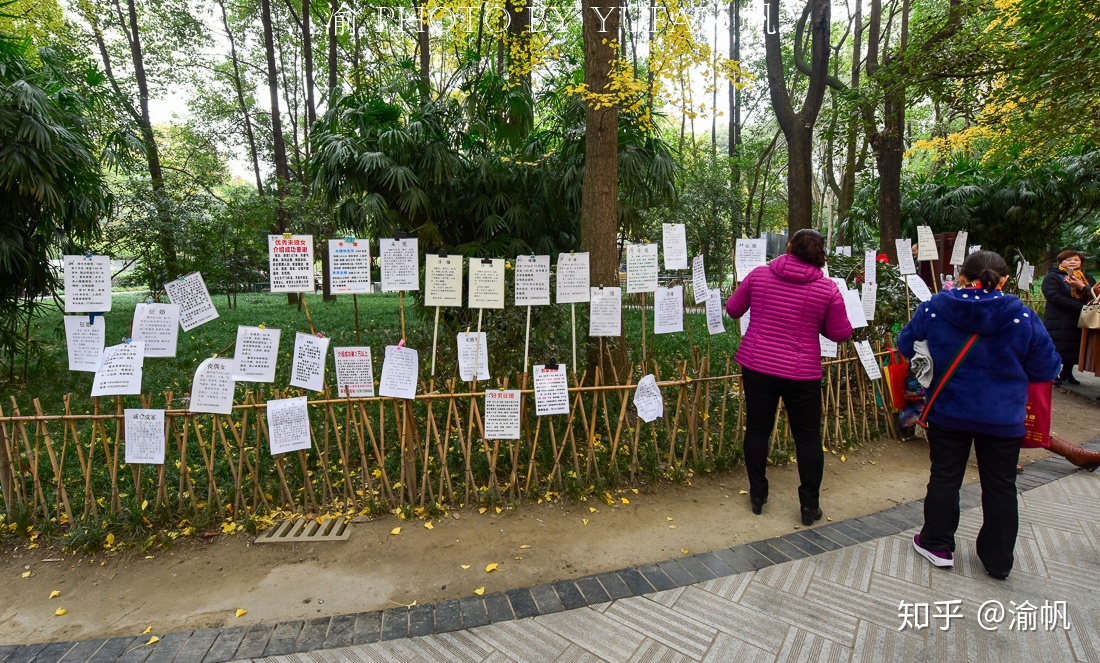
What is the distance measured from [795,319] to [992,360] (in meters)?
0.81

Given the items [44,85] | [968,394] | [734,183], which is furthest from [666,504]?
[734,183]

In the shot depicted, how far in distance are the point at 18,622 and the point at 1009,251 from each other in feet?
39.8

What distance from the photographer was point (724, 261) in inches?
504

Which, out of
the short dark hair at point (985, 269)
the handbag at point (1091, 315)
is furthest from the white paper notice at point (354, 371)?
the handbag at point (1091, 315)

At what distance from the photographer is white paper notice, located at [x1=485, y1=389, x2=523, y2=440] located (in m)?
3.13

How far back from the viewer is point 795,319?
2805 millimetres

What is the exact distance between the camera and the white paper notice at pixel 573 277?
353 cm

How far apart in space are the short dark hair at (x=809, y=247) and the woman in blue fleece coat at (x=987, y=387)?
20.0 inches

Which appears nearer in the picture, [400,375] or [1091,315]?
[400,375]

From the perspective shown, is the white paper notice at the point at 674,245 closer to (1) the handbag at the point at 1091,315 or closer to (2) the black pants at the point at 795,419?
(2) the black pants at the point at 795,419

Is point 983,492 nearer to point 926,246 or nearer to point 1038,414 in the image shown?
point 1038,414

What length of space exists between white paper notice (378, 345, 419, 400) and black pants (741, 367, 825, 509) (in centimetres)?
183

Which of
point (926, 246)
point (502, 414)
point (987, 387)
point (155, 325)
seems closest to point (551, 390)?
point (502, 414)

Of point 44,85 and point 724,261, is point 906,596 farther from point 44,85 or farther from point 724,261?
point 724,261
